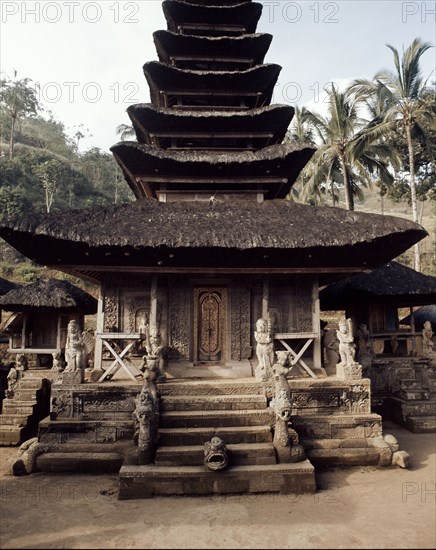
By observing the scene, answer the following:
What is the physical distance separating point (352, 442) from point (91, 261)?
24.0ft

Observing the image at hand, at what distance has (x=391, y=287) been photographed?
1453 centimetres

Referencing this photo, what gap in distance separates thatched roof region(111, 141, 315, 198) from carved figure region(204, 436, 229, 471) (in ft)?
23.8

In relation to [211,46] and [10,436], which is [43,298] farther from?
[211,46]

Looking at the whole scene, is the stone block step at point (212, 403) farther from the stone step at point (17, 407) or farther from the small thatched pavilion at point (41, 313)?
the small thatched pavilion at point (41, 313)

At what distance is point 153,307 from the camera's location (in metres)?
10.2

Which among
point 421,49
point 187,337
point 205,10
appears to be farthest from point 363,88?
point 187,337

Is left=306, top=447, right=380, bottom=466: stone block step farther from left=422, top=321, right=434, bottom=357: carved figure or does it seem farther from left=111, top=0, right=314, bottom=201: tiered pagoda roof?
left=422, top=321, right=434, bottom=357: carved figure

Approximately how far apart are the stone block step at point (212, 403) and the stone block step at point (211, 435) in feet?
1.93

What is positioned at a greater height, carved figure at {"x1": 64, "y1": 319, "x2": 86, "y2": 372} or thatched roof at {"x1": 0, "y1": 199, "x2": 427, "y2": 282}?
thatched roof at {"x1": 0, "y1": 199, "x2": 427, "y2": 282}

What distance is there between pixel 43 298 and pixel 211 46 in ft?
33.3

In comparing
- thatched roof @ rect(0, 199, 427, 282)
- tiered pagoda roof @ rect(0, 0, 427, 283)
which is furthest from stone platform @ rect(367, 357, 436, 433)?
thatched roof @ rect(0, 199, 427, 282)

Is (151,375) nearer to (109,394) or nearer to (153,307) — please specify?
(109,394)

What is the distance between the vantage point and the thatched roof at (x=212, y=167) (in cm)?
1081

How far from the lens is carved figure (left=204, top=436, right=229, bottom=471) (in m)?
7.11
